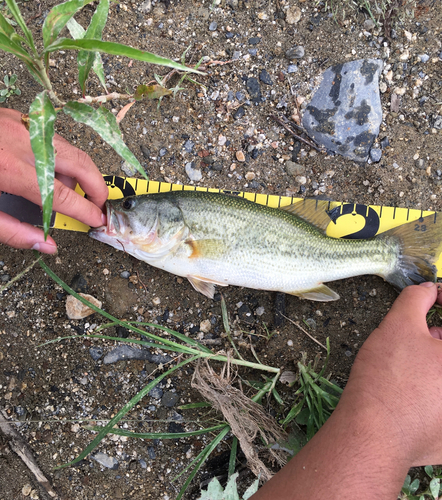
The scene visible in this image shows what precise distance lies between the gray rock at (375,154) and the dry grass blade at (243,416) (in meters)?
2.63

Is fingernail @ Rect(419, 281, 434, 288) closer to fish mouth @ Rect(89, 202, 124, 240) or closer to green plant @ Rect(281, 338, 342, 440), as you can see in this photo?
green plant @ Rect(281, 338, 342, 440)

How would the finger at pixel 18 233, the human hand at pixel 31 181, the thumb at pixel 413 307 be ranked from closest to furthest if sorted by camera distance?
1. the human hand at pixel 31 181
2. the finger at pixel 18 233
3. the thumb at pixel 413 307

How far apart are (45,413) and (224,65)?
4.01m

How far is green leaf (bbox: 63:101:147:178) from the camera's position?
200 cm

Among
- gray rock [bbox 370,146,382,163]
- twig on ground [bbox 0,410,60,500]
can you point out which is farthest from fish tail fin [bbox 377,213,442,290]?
twig on ground [bbox 0,410,60,500]

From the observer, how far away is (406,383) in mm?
2787

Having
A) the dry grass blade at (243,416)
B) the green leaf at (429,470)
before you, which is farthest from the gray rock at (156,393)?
the green leaf at (429,470)

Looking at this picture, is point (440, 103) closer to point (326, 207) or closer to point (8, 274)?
point (326, 207)

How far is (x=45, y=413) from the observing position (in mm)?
3611

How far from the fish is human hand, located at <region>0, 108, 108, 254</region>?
0.28 m

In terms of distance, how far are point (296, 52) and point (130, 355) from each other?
355 centimetres

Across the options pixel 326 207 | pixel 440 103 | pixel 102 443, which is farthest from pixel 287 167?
pixel 102 443

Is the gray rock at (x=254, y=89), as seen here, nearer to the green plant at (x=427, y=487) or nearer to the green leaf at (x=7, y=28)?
the green leaf at (x=7, y=28)

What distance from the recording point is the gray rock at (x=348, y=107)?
3.73 metres
